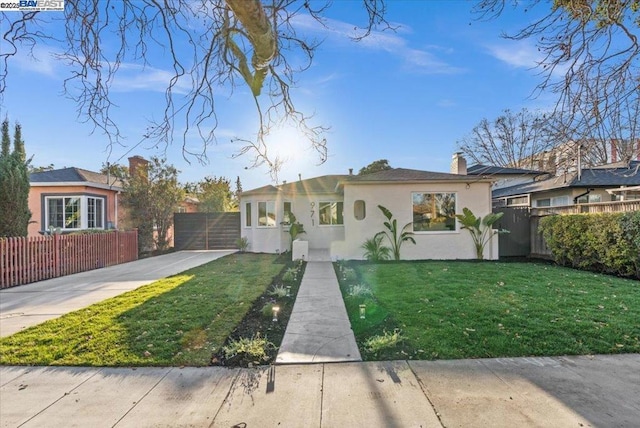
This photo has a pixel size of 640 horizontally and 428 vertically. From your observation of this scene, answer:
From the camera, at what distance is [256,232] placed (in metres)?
17.3

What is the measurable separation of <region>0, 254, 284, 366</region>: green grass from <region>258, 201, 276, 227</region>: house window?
8679 millimetres

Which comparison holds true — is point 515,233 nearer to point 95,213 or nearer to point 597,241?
point 597,241

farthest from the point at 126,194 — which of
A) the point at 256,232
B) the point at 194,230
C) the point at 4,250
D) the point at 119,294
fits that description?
the point at 119,294

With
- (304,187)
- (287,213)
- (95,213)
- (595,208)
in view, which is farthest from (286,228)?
(595,208)

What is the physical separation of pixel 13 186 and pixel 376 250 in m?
12.4

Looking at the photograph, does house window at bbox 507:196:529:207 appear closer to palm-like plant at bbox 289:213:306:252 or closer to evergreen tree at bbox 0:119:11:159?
palm-like plant at bbox 289:213:306:252

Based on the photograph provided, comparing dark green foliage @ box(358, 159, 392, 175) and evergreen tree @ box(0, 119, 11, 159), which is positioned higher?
dark green foliage @ box(358, 159, 392, 175)

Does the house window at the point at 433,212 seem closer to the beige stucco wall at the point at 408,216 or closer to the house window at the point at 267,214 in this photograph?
the beige stucco wall at the point at 408,216

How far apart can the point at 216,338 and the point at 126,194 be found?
15.7 metres

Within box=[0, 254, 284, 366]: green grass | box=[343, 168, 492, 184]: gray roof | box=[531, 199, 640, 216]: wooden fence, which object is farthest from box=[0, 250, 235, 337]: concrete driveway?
box=[531, 199, 640, 216]: wooden fence

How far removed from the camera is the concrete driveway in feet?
20.6

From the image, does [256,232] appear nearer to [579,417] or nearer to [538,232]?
[538,232]

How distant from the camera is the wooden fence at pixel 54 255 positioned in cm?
935

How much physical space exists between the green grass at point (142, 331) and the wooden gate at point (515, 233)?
11.4 meters
